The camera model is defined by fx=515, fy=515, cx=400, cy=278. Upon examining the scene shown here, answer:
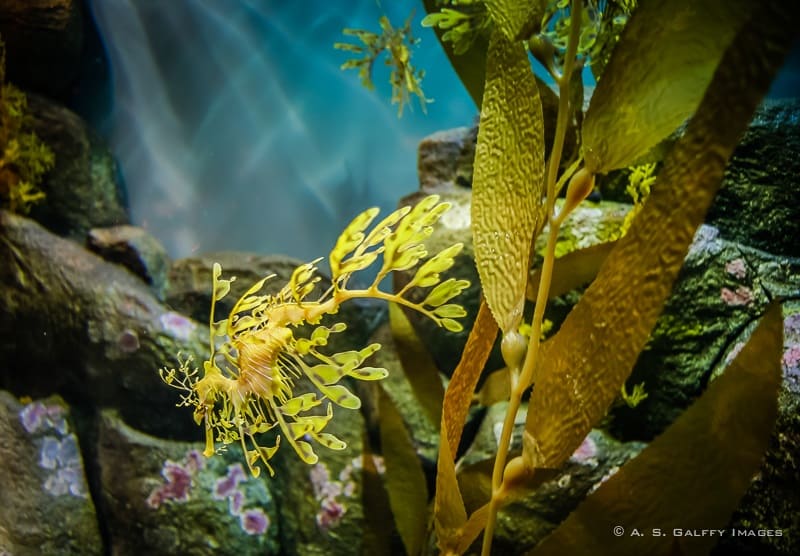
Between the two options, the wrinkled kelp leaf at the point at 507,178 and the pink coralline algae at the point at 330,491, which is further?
the pink coralline algae at the point at 330,491

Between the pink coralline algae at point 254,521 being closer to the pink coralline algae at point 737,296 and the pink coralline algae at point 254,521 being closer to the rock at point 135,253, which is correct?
the rock at point 135,253

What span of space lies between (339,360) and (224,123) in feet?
10.9

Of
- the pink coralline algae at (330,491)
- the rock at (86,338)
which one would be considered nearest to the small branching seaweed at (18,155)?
the rock at (86,338)

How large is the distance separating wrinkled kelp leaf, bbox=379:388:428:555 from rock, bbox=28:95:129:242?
8.85ft

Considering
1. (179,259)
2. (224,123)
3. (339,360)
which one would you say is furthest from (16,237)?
(339,360)

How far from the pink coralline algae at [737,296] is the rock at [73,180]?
139 inches

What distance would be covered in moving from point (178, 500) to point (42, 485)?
2.10ft

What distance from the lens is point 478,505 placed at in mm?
1324

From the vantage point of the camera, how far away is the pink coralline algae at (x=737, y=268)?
6.29 ft

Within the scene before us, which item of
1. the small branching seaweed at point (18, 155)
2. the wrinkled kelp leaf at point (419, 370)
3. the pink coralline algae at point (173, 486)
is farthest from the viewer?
the small branching seaweed at point (18, 155)

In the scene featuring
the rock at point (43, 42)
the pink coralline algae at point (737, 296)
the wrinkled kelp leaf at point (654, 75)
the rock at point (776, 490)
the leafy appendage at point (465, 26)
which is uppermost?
the rock at point (43, 42)

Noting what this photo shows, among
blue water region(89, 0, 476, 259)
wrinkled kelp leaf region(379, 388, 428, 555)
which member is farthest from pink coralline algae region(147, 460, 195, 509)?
blue water region(89, 0, 476, 259)

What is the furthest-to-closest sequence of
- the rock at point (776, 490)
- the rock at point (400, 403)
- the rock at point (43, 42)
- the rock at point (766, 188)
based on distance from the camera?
the rock at point (43, 42) → the rock at point (400, 403) → the rock at point (766, 188) → the rock at point (776, 490)

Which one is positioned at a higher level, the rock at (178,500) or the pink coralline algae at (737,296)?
the pink coralline algae at (737,296)
